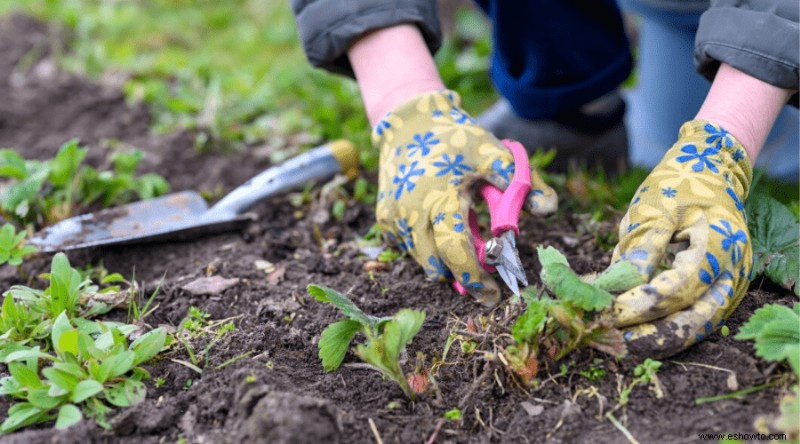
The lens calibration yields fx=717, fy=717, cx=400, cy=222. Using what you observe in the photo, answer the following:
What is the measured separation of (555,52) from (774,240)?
1.17m

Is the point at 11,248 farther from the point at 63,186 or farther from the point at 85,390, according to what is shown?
the point at 85,390

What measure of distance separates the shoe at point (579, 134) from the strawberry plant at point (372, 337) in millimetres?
1457

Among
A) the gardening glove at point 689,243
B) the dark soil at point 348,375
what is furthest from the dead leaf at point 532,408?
the gardening glove at point 689,243

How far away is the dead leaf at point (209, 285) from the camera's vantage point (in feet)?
6.15

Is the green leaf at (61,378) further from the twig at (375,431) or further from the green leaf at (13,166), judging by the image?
the green leaf at (13,166)

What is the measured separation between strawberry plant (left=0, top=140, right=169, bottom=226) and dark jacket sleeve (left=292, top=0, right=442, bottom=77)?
0.74 m

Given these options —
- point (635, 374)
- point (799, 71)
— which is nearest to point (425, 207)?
point (635, 374)

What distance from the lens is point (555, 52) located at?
261 cm

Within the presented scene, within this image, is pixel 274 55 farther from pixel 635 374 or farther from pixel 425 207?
pixel 635 374

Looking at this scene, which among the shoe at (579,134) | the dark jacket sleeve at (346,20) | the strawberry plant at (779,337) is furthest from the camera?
the shoe at (579,134)

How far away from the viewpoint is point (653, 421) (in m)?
1.38

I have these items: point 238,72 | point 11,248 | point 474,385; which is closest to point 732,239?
point 474,385

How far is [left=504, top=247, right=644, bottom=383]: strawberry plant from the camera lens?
1.36m

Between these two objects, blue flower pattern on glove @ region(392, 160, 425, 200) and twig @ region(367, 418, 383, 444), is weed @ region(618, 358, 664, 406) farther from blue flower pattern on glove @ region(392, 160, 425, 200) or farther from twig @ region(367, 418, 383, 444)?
blue flower pattern on glove @ region(392, 160, 425, 200)
